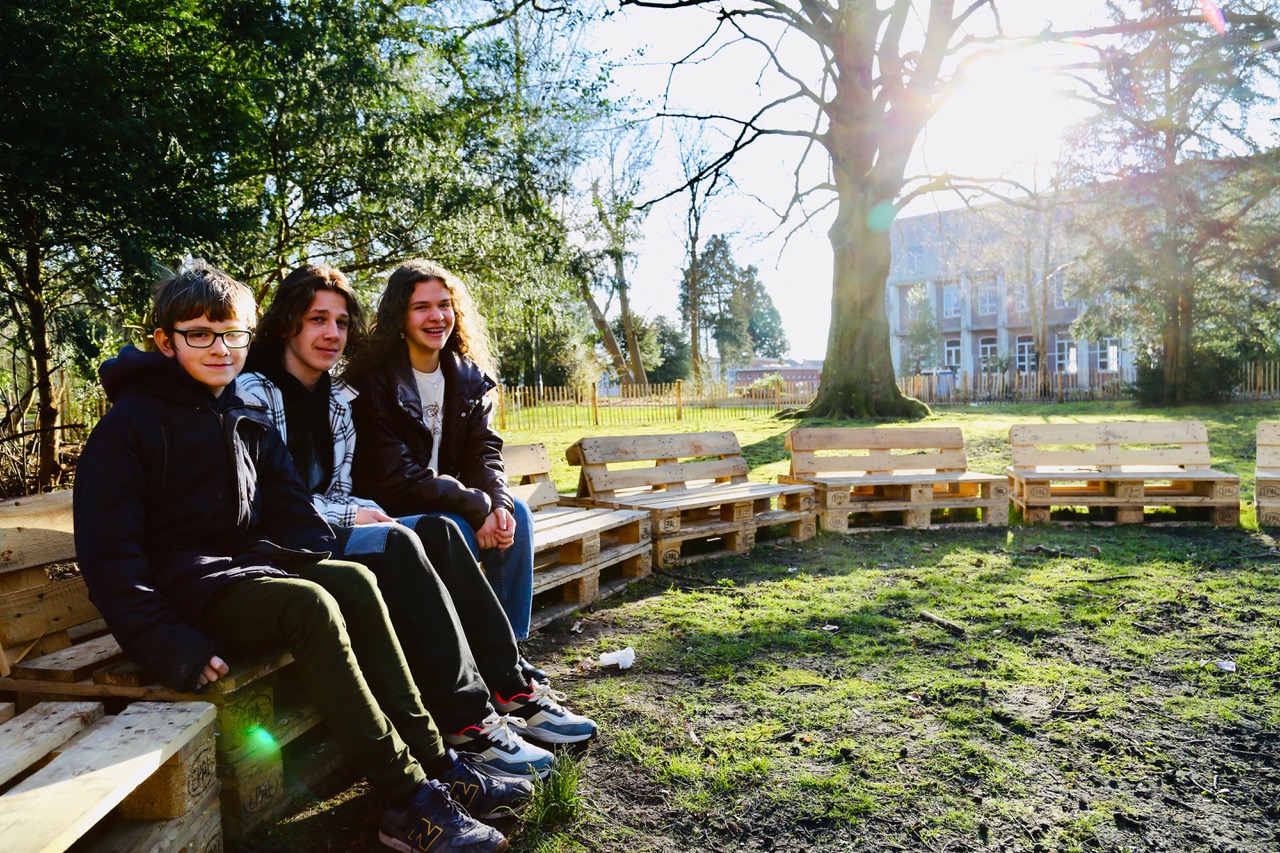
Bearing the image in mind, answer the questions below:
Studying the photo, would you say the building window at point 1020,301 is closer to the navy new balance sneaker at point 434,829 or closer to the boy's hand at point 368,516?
the boy's hand at point 368,516

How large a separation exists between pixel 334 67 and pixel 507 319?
16.6 ft

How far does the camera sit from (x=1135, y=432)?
7.25 meters

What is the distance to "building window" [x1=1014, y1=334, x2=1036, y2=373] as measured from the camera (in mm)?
41281

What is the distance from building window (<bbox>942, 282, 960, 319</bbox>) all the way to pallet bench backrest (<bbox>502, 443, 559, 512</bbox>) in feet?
142

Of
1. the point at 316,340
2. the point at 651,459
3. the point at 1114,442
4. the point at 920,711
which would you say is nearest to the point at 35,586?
the point at 316,340

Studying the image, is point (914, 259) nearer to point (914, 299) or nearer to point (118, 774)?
point (914, 299)

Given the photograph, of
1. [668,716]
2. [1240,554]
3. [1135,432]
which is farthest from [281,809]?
[1135,432]

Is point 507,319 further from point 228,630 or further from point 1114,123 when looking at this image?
point 1114,123

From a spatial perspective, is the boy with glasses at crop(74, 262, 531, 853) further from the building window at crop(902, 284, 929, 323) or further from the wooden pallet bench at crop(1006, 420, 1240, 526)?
the building window at crop(902, 284, 929, 323)

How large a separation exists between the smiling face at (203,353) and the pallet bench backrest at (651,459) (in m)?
3.53

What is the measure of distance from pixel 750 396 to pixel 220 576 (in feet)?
84.7

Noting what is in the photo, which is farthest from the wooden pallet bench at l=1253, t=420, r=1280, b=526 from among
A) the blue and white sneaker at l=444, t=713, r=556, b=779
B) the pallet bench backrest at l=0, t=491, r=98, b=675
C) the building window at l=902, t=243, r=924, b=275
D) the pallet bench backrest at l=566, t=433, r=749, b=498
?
the building window at l=902, t=243, r=924, b=275

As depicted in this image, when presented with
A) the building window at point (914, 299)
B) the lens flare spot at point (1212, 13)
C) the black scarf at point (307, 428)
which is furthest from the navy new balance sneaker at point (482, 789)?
the building window at point (914, 299)

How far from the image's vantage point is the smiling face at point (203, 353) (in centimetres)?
253
